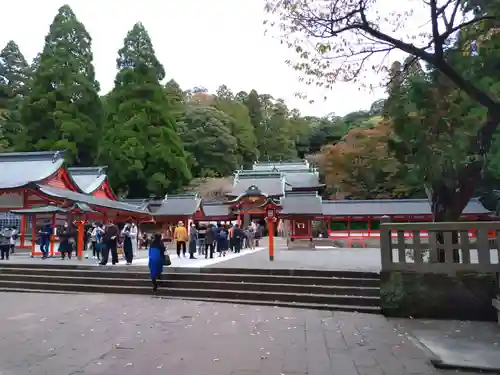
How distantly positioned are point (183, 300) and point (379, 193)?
2933 cm

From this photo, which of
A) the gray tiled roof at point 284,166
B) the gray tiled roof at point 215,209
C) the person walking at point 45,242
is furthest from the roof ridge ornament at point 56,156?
the gray tiled roof at point 284,166

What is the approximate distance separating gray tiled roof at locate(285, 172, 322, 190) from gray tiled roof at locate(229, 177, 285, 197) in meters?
2.18

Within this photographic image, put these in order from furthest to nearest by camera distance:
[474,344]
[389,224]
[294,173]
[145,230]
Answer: [294,173] < [145,230] < [389,224] < [474,344]

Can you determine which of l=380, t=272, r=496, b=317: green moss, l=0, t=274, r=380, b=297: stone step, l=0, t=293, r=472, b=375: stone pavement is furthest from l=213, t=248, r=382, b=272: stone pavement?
l=0, t=293, r=472, b=375: stone pavement

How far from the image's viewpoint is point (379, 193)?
3650cm

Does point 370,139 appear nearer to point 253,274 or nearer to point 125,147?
point 125,147

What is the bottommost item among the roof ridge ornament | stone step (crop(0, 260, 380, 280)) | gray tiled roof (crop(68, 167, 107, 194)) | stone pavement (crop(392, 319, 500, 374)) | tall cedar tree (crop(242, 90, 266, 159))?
stone pavement (crop(392, 319, 500, 374))

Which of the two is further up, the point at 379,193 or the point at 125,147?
the point at 125,147

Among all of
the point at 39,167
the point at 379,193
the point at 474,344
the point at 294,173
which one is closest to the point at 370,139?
the point at 379,193

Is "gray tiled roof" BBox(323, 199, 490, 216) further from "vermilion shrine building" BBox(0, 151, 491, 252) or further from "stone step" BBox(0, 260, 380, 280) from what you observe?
"stone step" BBox(0, 260, 380, 280)

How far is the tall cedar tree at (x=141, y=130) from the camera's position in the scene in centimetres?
3694

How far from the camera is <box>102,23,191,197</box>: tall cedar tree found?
36.9 metres

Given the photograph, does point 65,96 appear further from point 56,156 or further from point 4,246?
point 4,246

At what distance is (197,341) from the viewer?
20.5 feet
